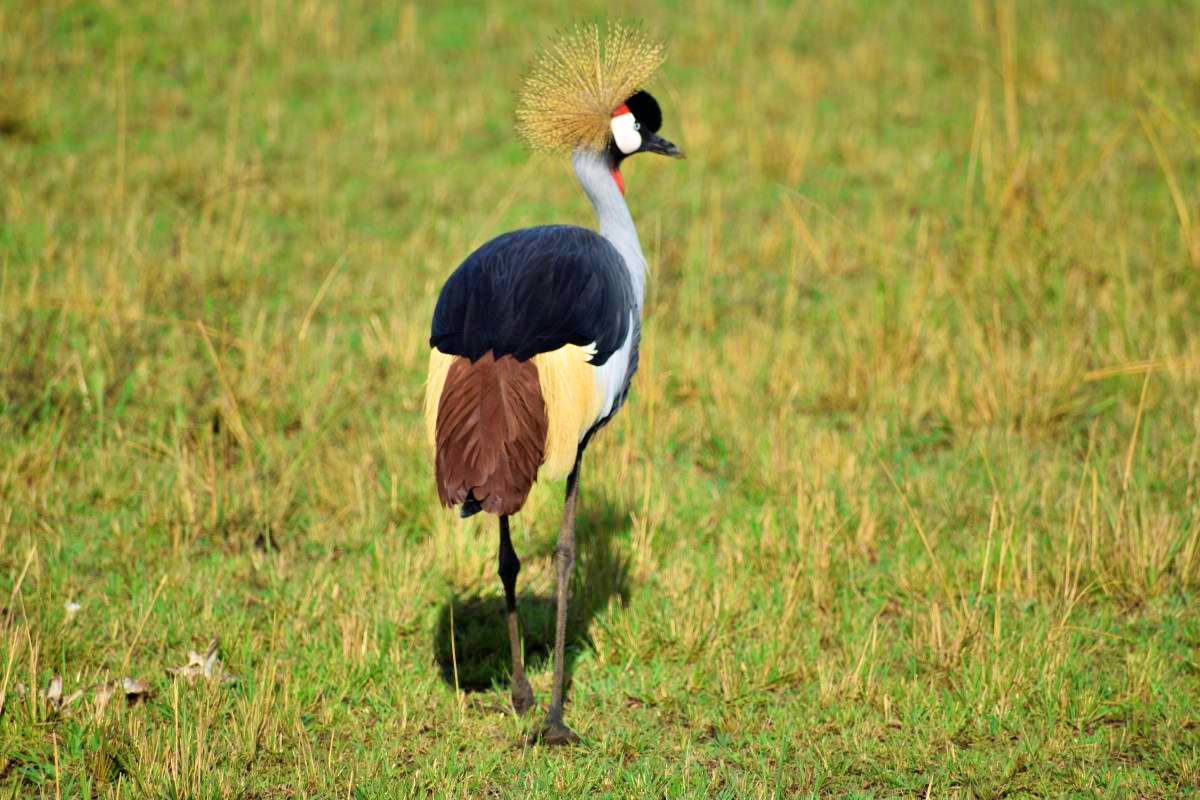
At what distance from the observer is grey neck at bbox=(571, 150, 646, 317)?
4.45 metres

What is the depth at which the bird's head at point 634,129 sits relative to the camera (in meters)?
4.51

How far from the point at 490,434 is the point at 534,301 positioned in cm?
46

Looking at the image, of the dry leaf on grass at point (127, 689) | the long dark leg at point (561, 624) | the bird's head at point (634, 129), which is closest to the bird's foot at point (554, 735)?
the long dark leg at point (561, 624)

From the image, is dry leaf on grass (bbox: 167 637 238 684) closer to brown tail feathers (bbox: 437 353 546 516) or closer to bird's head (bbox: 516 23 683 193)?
brown tail feathers (bbox: 437 353 546 516)

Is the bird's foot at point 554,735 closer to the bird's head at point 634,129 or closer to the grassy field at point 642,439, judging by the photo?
the grassy field at point 642,439

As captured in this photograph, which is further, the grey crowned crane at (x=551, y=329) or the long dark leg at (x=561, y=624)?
the long dark leg at (x=561, y=624)

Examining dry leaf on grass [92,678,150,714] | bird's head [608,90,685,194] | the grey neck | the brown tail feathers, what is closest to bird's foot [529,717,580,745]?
the brown tail feathers

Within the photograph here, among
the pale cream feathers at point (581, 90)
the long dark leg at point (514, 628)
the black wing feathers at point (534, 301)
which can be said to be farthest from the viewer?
the pale cream feathers at point (581, 90)

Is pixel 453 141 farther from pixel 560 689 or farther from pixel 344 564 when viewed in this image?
pixel 560 689

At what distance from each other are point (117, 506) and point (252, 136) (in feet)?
12.9

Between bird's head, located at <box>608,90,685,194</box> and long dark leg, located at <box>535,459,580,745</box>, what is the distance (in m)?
1.06

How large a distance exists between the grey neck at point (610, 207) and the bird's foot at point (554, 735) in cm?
132

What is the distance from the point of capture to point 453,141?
28.4 ft

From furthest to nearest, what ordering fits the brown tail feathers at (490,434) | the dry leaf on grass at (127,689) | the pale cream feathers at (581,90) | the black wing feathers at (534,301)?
1. the pale cream feathers at (581,90)
2. the dry leaf on grass at (127,689)
3. the black wing feathers at (534,301)
4. the brown tail feathers at (490,434)
